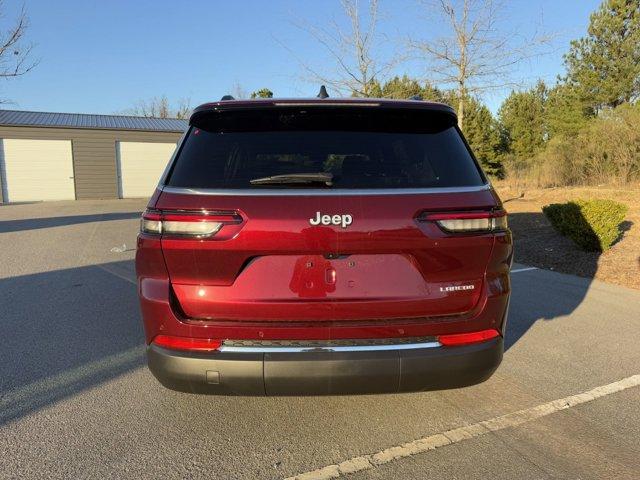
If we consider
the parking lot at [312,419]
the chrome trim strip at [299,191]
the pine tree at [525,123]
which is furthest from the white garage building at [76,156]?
the pine tree at [525,123]

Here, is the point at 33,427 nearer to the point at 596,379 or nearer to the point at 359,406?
the point at 359,406

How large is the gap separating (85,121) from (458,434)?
28.6 metres

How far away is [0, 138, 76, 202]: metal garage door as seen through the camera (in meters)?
23.5

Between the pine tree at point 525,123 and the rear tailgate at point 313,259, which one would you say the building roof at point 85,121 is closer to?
the rear tailgate at point 313,259

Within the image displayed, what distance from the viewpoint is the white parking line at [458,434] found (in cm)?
242

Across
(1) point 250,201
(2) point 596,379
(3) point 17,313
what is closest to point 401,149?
(1) point 250,201

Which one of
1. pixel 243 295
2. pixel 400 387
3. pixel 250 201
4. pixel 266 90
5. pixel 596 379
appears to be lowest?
pixel 596 379

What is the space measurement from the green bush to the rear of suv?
A: 607 cm

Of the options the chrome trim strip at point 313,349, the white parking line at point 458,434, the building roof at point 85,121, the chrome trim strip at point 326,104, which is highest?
the building roof at point 85,121

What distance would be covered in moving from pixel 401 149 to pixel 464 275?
29.0 inches

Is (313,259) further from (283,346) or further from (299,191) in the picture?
(283,346)

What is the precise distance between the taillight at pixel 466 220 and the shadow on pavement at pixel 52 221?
42.0ft

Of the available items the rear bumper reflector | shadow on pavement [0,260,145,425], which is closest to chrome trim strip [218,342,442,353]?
the rear bumper reflector

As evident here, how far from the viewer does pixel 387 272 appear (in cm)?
231
